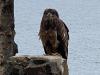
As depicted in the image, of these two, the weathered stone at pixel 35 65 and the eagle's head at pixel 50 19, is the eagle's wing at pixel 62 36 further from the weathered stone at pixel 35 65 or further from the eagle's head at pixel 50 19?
the weathered stone at pixel 35 65

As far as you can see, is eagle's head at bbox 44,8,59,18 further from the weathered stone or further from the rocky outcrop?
the weathered stone

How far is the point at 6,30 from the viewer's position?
1725cm

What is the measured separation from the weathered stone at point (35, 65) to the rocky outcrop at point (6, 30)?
1.20 m

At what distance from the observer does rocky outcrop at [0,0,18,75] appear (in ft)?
56.5

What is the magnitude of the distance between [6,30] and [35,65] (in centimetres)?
158

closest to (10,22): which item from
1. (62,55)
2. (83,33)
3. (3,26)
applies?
(3,26)

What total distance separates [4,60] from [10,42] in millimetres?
394

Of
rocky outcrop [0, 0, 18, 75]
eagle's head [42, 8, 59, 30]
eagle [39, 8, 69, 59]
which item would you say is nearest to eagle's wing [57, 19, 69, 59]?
eagle [39, 8, 69, 59]

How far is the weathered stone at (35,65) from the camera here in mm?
15922

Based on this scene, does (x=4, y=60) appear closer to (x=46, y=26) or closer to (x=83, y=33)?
(x=46, y=26)

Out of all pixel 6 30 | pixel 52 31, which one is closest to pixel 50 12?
pixel 52 31

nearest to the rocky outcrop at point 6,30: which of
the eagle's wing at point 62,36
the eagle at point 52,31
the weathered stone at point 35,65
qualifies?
the eagle at point 52,31

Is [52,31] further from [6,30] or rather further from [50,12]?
[6,30]

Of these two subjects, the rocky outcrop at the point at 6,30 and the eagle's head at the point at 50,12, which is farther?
the eagle's head at the point at 50,12
